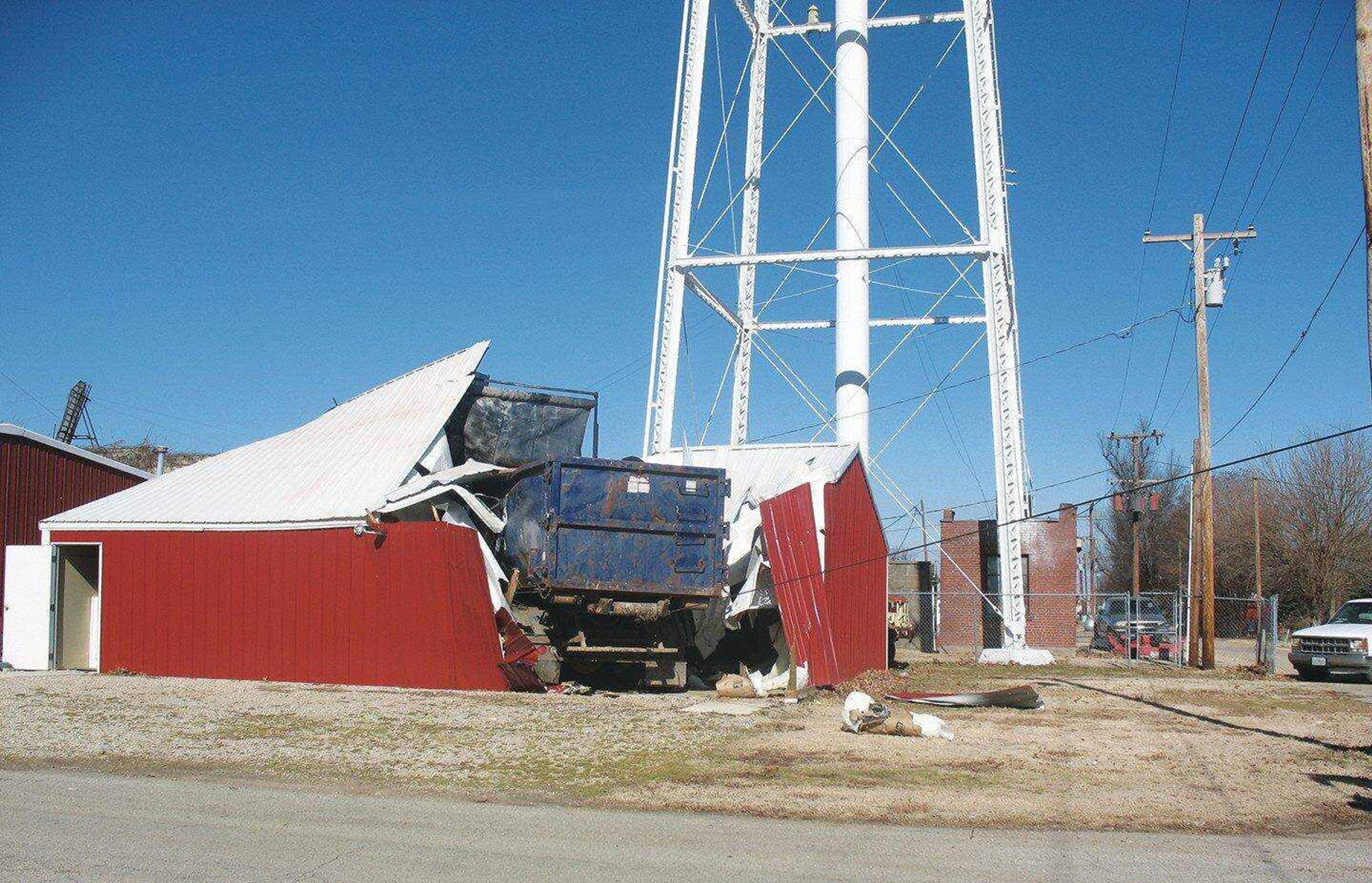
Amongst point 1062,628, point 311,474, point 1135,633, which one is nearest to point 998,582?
point 1062,628

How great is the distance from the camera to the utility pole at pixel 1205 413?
25.9m

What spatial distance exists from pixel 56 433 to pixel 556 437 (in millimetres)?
37806

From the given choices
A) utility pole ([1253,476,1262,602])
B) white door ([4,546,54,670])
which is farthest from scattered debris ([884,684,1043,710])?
utility pole ([1253,476,1262,602])

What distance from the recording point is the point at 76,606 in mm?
23438

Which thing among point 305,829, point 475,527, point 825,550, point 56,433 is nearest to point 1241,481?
point 825,550

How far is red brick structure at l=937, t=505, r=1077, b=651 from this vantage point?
3900 centimetres

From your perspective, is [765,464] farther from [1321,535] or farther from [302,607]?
[1321,535]

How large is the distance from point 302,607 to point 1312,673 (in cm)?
1954

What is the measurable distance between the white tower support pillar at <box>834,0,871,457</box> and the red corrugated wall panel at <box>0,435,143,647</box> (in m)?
15.9

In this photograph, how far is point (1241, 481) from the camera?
5900 centimetres

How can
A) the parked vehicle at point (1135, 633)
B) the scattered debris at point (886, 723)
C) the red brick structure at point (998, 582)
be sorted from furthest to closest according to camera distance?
the red brick structure at point (998, 582) < the parked vehicle at point (1135, 633) < the scattered debris at point (886, 723)

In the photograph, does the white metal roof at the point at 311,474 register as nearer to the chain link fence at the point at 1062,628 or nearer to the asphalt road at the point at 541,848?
the asphalt road at the point at 541,848

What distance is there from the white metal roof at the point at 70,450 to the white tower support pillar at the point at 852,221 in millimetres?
15970

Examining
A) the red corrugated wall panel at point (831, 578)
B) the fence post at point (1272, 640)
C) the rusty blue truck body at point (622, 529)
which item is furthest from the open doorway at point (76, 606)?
the fence post at point (1272, 640)
